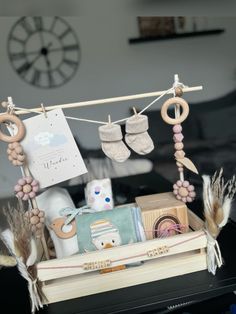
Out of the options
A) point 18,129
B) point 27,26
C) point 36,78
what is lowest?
point 18,129

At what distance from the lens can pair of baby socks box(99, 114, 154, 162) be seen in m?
0.64

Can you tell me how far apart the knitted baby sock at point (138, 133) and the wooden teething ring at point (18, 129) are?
20 centimetres

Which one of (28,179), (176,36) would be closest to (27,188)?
(28,179)

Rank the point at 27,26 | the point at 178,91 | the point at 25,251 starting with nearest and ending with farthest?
the point at 25,251 → the point at 178,91 → the point at 27,26

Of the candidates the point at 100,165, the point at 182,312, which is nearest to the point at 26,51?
the point at 100,165

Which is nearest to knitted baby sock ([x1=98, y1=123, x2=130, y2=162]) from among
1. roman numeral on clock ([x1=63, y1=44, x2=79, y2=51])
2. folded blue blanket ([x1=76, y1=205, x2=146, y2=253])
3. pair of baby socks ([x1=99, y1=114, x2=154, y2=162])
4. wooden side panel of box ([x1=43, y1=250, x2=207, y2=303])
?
pair of baby socks ([x1=99, y1=114, x2=154, y2=162])

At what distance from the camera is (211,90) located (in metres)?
0.96

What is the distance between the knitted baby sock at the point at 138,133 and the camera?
2.12 feet

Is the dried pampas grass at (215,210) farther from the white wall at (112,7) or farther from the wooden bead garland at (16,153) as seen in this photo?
the white wall at (112,7)

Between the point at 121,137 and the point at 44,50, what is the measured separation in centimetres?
36

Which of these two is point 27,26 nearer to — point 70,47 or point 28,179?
point 70,47

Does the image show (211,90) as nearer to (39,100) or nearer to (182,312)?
(39,100)

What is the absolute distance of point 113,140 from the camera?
0.64 m

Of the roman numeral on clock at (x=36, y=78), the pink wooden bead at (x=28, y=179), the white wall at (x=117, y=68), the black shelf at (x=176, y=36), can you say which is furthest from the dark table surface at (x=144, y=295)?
the black shelf at (x=176, y=36)
